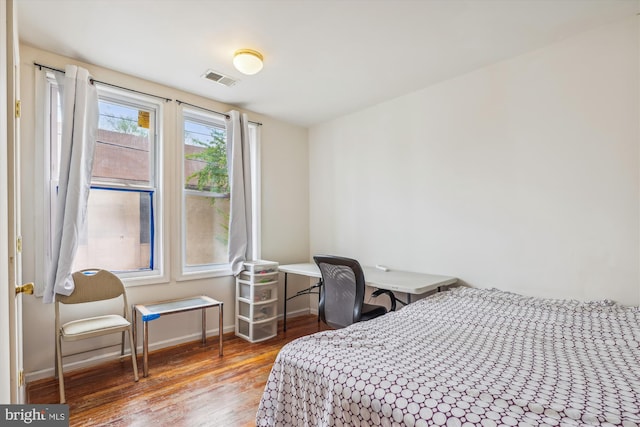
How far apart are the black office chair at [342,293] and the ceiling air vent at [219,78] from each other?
184 centimetres

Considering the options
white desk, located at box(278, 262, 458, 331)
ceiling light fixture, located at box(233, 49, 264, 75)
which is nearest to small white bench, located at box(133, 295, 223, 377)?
white desk, located at box(278, 262, 458, 331)

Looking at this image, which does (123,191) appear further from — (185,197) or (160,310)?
(160,310)

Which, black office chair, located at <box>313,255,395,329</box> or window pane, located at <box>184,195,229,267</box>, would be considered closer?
black office chair, located at <box>313,255,395,329</box>

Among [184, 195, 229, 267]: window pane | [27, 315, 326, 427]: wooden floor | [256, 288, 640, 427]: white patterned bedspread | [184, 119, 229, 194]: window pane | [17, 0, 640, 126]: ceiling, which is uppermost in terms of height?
[17, 0, 640, 126]: ceiling

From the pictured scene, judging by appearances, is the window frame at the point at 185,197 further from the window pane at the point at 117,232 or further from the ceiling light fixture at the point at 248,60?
the ceiling light fixture at the point at 248,60

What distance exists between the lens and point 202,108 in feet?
11.0

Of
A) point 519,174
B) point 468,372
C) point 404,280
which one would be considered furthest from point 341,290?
point 519,174

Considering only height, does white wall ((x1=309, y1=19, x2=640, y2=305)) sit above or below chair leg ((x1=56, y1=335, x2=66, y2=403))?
above

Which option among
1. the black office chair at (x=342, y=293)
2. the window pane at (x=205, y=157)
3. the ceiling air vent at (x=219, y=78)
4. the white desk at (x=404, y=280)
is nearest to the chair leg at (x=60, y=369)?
the window pane at (x=205, y=157)

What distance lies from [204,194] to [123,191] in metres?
0.77

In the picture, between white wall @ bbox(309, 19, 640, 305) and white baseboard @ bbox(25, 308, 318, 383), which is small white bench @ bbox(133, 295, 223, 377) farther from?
white wall @ bbox(309, 19, 640, 305)

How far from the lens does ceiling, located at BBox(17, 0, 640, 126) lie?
1958 mm

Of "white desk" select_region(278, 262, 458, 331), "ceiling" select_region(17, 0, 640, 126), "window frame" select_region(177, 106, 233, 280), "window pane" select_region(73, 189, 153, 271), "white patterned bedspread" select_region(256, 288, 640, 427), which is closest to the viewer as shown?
"white patterned bedspread" select_region(256, 288, 640, 427)

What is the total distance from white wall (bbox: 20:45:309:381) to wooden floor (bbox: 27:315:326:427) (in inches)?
9.6
